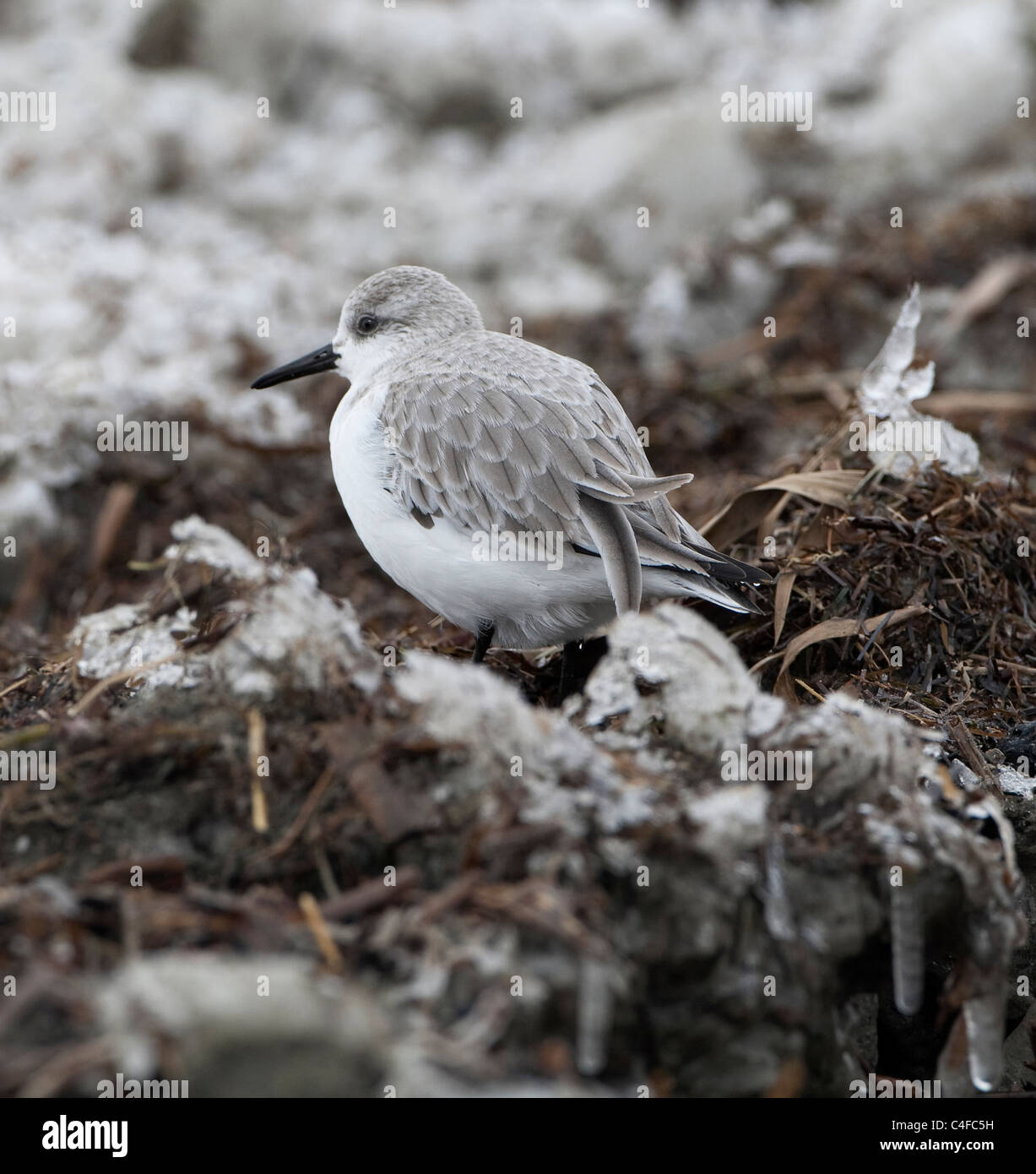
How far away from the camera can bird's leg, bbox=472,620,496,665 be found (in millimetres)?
3791

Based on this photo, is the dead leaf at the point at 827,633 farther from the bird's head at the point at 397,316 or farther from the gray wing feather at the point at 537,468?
the bird's head at the point at 397,316

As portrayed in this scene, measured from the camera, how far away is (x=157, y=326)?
730 cm

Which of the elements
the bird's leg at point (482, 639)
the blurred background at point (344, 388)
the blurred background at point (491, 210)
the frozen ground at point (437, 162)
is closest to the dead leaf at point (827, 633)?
the blurred background at point (344, 388)

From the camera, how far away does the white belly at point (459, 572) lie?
11.7 ft

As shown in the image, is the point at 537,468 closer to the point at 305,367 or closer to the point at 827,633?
the point at 827,633

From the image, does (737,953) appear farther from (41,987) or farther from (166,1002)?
(41,987)

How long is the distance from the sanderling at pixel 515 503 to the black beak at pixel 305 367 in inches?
20.8

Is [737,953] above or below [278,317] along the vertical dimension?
below

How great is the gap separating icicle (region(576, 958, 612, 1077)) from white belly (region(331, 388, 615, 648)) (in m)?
1.37

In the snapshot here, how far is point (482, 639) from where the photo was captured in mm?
3832

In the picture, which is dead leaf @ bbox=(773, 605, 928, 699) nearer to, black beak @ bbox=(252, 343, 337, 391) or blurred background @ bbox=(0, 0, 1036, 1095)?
blurred background @ bbox=(0, 0, 1036, 1095)

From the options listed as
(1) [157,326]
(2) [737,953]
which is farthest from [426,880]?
(1) [157,326]

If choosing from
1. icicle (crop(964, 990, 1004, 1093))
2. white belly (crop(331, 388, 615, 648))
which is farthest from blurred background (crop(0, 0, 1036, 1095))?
white belly (crop(331, 388, 615, 648))

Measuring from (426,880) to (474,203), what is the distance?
23.7 feet
